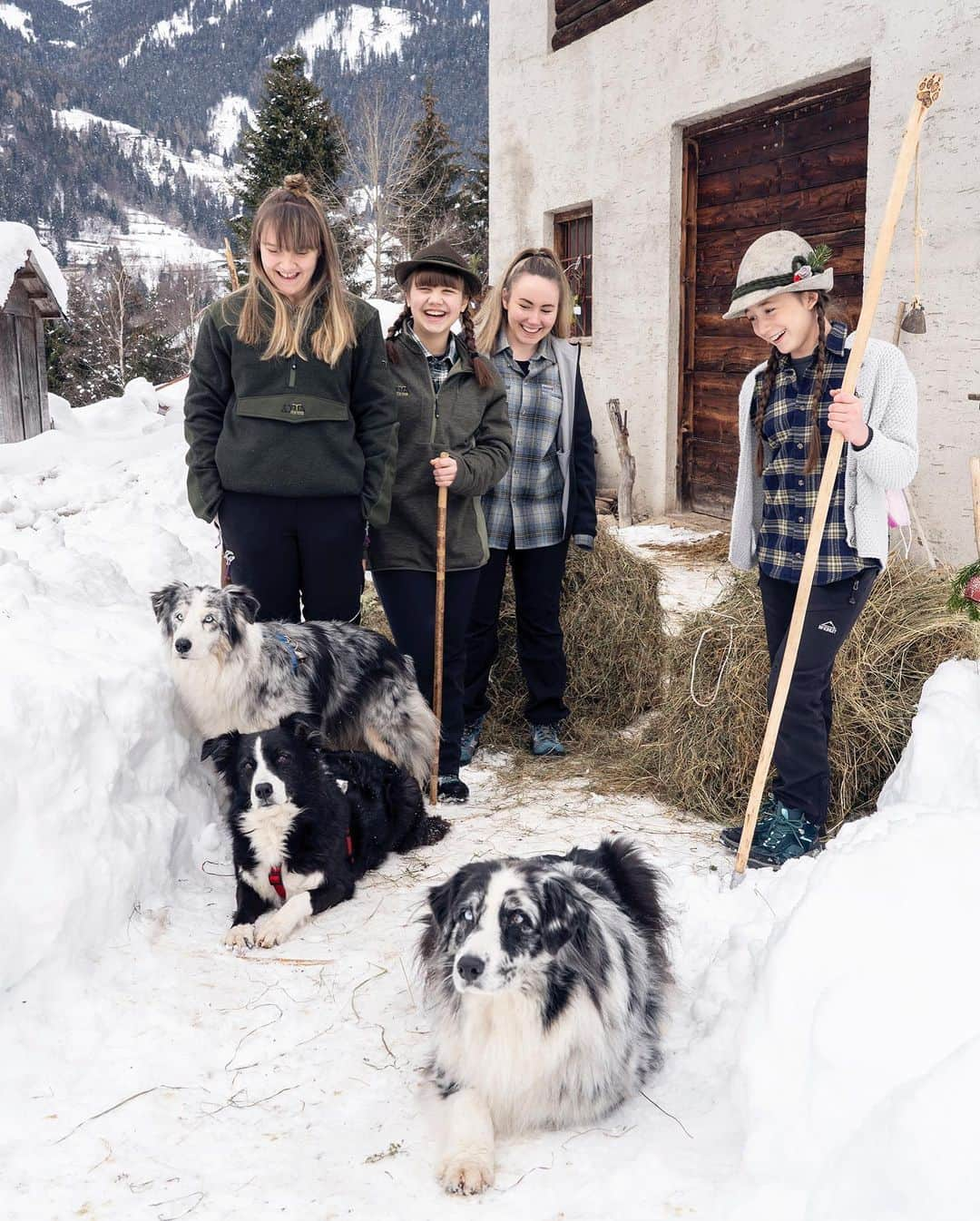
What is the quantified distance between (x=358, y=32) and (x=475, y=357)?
203 metres

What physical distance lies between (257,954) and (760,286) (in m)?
2.77

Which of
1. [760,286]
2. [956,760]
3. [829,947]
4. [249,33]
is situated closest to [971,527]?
[956,760]

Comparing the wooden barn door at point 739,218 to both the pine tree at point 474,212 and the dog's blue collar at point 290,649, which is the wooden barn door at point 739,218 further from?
the pine tree at point 474,212

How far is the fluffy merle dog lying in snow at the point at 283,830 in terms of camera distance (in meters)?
3.33

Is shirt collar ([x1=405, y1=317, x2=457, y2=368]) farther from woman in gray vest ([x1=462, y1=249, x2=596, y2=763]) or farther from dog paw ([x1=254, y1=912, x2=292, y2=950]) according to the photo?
dog paw ([x1=254, y1=912, x2=292, y2=950])

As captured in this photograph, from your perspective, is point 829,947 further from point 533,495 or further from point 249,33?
point 249,33

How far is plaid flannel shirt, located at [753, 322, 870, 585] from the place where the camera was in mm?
3377

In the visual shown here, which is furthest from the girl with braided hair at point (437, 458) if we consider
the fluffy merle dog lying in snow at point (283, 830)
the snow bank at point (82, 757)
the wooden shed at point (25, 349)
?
the wooden shed at point (25, 349)

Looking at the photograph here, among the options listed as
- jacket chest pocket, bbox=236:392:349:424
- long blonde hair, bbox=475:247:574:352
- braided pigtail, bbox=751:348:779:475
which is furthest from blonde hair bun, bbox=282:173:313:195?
braided pigtail, bbox=751:348:779:475

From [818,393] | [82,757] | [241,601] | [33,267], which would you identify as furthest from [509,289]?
[33,267]

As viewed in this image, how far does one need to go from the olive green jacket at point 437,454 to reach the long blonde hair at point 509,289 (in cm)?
38

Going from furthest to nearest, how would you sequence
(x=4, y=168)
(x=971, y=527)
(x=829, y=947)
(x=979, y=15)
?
1. (x=4, y=168)
2. (x=971, y=527)
3. (x=979, y=15)
4. (x=829, y=947)

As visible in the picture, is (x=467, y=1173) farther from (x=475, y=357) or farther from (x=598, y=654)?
(x=598, y=654)

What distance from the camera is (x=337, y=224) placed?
2997 cm
